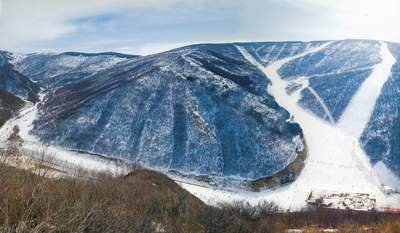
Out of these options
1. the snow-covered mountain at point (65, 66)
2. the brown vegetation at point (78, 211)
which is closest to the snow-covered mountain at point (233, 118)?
the snow-covered mountain at point (65, 66)

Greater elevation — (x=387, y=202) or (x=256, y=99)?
(x=256, y=99)

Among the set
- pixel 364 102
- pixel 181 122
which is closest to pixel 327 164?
pixel 181 122

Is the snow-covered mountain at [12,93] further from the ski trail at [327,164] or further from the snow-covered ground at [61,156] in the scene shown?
the ski trail at [327,164]

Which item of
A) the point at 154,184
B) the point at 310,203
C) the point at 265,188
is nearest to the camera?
the point at 154,184

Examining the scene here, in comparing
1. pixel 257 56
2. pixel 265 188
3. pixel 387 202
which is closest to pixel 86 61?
pixel 257 56

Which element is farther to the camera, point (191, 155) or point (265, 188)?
point (191, 155)

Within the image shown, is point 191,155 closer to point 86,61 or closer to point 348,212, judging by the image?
point 348,212

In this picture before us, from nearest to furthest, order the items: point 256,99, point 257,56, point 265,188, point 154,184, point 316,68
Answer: point 154,184 → point 265,188 → point 256,99 → point 316,68 → point 257,56
